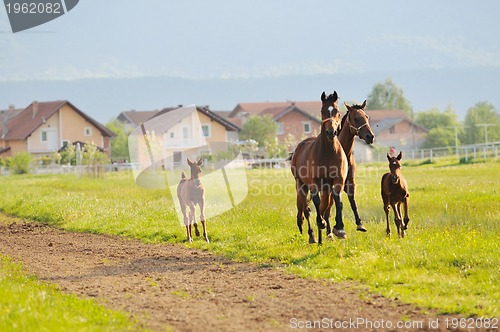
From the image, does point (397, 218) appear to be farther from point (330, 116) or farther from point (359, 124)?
point (330, 116)

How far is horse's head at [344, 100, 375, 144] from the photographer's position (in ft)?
54.7

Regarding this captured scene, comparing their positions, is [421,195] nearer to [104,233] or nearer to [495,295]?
[104,233]

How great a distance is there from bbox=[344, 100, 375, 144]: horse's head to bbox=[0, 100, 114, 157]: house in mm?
97351

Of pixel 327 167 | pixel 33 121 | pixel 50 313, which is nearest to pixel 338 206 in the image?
pixel 327 167

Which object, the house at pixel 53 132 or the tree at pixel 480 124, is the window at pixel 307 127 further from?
the tree at pixel 480 124

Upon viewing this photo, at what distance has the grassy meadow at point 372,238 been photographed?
488 inches

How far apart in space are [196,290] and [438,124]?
166m

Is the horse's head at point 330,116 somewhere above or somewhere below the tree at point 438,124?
below

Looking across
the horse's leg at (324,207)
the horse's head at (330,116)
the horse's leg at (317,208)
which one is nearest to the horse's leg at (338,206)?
the horse's leg at (324,207)

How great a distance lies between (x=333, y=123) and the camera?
16000mm

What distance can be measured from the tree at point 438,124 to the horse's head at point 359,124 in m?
125

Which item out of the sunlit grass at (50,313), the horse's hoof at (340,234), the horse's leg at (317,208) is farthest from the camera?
the horse's hoof at (340,234)

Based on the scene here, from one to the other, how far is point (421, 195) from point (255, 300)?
1954 centimetres

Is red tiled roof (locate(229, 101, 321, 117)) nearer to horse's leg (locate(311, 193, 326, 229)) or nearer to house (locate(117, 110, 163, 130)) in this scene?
house (locate(117, 110, 163, 130))
